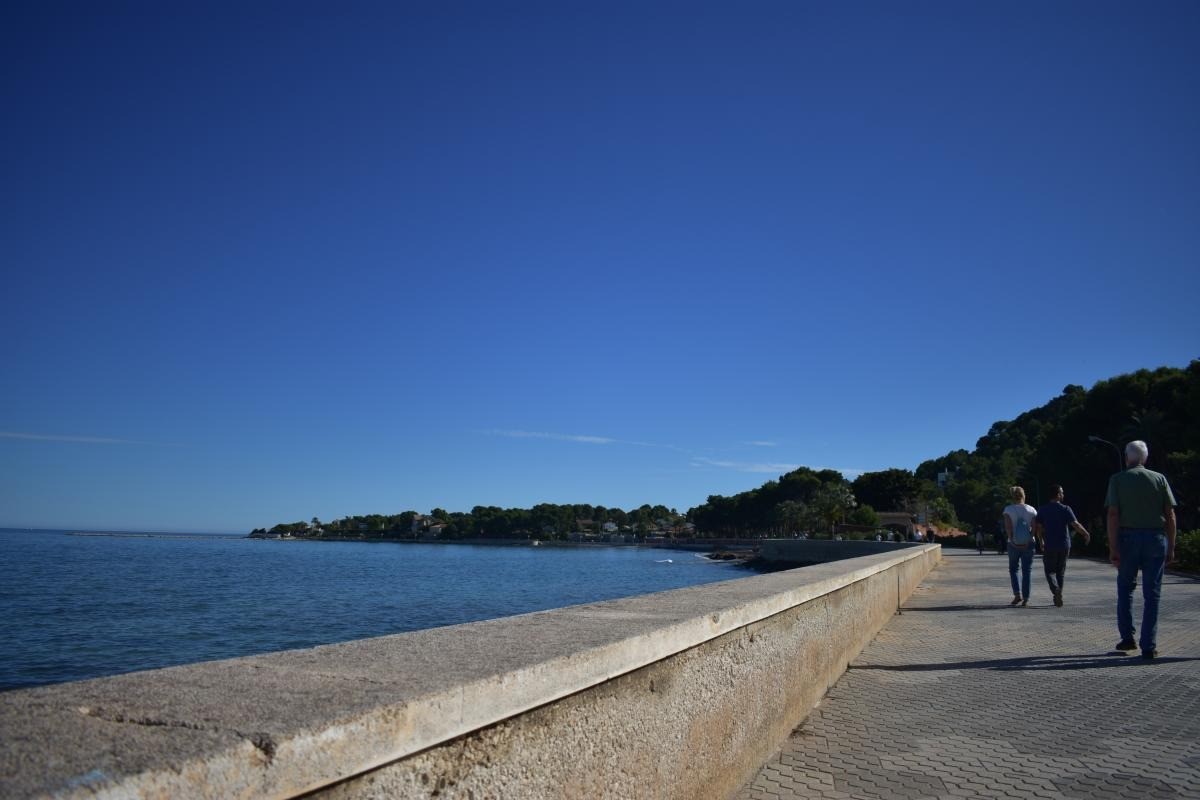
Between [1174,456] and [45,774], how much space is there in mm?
44853

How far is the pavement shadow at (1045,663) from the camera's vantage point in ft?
21.4

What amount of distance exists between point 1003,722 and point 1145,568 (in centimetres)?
285

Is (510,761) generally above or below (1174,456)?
below

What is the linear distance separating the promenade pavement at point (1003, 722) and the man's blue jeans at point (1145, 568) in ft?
0.95

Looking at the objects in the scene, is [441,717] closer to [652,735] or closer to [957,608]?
[652,735]

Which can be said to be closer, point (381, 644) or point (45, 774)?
point (45, 774)

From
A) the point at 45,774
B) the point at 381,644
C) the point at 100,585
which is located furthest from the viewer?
the point at 100,585

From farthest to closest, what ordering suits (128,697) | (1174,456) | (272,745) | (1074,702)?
1. (1174,456)
2. (1074,702)
3. (128,697)
4. (272,745)

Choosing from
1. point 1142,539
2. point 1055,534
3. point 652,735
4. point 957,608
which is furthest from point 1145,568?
point 652,735

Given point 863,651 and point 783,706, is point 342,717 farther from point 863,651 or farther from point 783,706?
point 863,651

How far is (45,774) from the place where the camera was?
1.25m

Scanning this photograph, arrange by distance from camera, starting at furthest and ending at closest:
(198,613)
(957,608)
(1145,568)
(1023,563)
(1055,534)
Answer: (198,613) → (957,608) → (1023,563) → (1055,534) → (1145,568)

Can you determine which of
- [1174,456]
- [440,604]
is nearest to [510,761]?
[440,604]

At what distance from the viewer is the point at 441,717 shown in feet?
5.88
